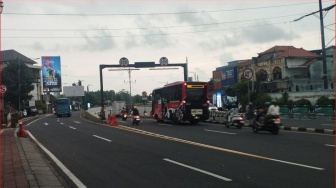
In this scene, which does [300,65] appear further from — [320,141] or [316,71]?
[320,141]

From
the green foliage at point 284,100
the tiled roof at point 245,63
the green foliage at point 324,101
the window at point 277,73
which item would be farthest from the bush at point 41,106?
the green foliage at point 324,101

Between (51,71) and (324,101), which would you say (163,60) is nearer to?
(324,101)

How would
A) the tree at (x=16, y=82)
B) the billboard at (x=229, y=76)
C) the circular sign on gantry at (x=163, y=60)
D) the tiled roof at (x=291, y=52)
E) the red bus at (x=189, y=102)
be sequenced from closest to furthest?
the red bus at (x=189, y=102), the circular sign on gantry at (x=163, y=60), the tree at (x=16, y=82), the tiled roof at (x=291, y=52), the billboard at (x=229, y=76)

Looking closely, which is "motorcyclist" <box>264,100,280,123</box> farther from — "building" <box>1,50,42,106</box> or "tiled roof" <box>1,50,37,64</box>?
"tiled roof" <box>1,50,37,64</box>

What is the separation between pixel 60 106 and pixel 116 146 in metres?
51.0

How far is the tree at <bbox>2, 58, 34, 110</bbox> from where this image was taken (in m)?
63.7

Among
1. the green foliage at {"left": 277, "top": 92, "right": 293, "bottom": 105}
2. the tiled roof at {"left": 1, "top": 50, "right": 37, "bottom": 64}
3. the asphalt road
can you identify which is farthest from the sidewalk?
the tiled roof at {"left": 1, "top": 50, "right": 37, "bottom": 64}

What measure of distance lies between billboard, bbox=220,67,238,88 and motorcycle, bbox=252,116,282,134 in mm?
57810

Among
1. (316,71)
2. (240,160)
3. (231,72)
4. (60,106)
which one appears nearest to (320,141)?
(240,160)

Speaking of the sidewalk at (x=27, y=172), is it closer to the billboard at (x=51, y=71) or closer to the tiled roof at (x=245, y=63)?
the tiled roof at (x=245, y=63)

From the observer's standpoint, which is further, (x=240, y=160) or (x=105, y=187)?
(x=240, y=160)

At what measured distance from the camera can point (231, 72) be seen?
7912cm

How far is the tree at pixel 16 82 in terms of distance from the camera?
6366cm

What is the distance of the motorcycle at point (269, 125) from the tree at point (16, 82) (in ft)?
169
